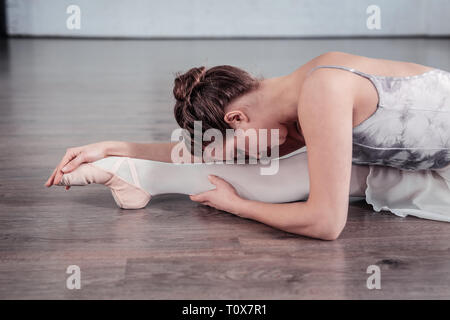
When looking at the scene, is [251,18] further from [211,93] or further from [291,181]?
[211,93]

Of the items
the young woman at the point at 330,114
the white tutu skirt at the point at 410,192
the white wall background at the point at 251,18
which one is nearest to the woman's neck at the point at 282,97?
the young woman at the point at 330,114

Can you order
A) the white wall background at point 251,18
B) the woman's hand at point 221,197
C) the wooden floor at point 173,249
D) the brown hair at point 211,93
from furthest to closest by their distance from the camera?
the white wall background at point 251,18 → the woman's hand at point 221,197 → the brown hair at point 211,93 → the wooden floor at point 173,249

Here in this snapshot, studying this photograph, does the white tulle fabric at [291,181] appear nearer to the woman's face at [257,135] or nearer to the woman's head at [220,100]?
the woman's face at [257,135]

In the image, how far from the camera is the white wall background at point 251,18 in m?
8.96

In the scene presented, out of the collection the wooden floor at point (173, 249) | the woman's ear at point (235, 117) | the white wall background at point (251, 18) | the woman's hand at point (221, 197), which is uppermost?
the white wall background at point (251, 18)

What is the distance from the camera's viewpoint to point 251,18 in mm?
9258

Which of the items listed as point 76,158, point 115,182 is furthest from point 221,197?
point 76,158

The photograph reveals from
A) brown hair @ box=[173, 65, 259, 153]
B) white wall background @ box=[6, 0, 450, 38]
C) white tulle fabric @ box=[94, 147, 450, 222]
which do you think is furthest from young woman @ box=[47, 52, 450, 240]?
white wall background @ box=[6, 0, 450, 38]

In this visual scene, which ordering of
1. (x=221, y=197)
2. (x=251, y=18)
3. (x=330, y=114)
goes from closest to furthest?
(x=330, y=114) < (x=221, y=197) < (x=251, y=18)

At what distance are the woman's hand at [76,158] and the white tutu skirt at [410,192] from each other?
87 centimetres

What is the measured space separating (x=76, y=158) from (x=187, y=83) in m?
0.49

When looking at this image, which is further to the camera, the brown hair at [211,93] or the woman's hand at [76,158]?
the woman's hand at [76,158]

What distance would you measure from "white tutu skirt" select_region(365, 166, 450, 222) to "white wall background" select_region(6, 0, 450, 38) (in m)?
7.83
